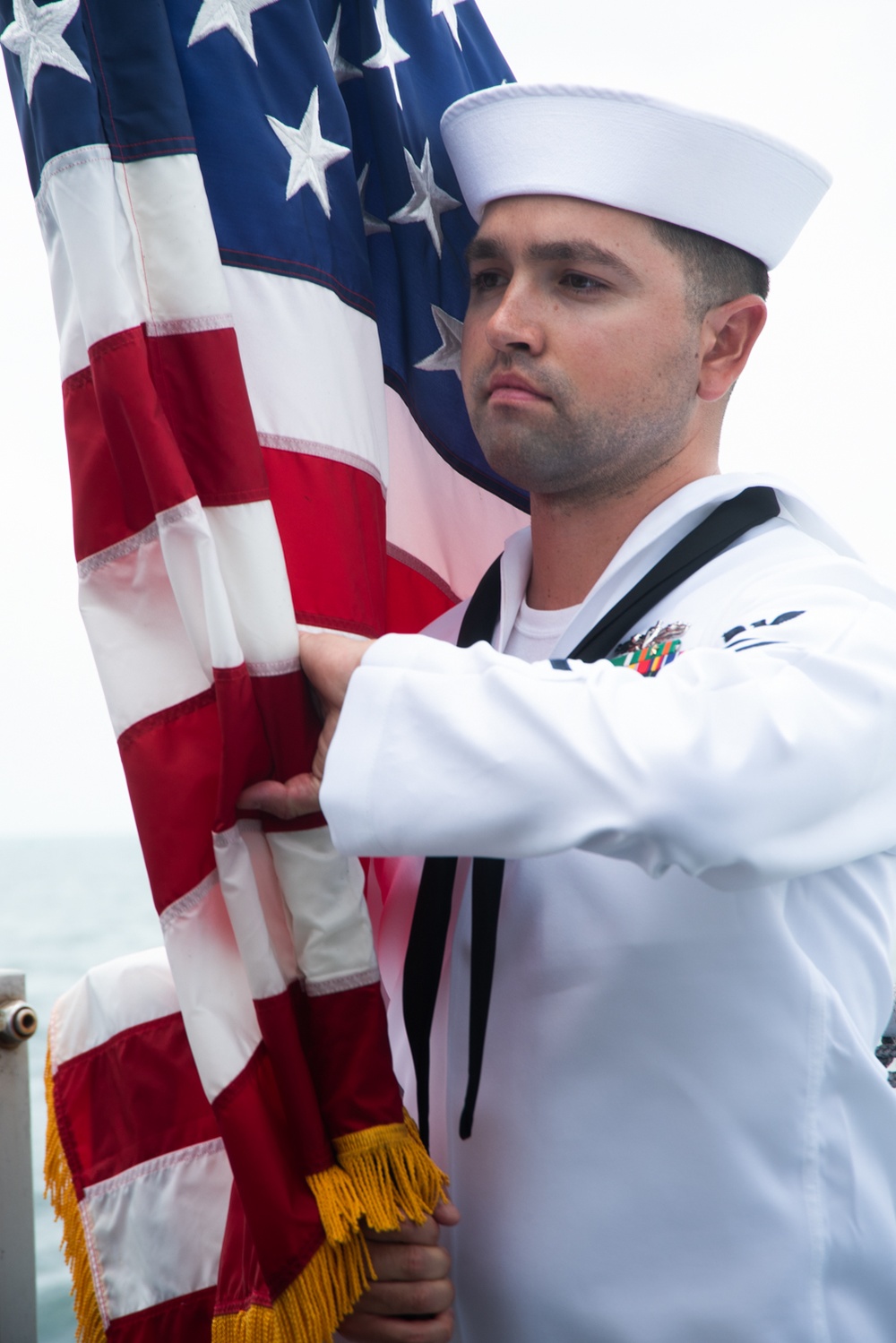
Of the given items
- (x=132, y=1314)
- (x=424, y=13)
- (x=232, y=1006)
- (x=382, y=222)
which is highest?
(x=424, y=13)

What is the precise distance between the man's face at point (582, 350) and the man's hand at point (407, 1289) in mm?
883

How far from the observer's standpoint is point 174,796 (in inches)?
43.4

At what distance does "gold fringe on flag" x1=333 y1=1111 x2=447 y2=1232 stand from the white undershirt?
0.62m

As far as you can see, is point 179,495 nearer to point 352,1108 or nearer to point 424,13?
point 352,1108

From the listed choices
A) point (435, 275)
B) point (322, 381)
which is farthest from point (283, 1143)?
point (435, 275)

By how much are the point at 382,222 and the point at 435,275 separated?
0.11m

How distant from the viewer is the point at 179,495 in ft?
Answer: 3.53

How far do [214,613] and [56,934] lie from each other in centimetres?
1314

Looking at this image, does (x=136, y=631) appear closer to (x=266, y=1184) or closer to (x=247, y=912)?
(x=247, y=912)

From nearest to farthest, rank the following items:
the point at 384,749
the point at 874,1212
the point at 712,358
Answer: the point at 384,749 → the point at 874,1212 → the point at 712,358

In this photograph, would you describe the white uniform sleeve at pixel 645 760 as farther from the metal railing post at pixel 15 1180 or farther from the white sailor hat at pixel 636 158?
the metal railing post at pixel 15 1180

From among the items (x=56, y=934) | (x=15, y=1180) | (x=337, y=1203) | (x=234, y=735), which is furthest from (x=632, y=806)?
(x=56, y=934)

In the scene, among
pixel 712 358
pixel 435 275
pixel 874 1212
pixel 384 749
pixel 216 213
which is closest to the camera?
pixel 384 749

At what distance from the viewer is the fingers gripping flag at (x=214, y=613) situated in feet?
3.54
